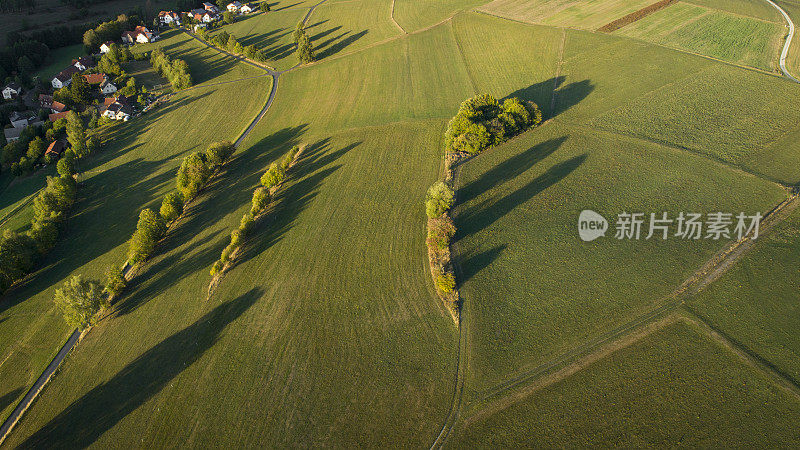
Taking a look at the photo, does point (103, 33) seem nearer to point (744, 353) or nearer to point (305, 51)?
point (305, 51)

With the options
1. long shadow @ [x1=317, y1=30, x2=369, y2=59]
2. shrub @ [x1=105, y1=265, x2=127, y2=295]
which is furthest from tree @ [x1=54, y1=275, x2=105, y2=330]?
long shadow @ [x1=317, y1=30, x2=369, y2=59]

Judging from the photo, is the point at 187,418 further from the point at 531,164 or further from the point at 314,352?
the point at 531,164

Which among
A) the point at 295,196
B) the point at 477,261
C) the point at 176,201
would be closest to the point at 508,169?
the point at 477,261

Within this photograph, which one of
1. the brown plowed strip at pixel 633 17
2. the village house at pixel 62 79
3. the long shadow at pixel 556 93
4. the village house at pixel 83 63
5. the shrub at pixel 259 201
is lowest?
the long shadow at pixel 556 93

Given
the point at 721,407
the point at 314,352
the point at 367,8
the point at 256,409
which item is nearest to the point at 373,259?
the point at 314,352

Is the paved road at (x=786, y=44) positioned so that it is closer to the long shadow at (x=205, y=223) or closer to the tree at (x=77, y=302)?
the long shadow at (x=205, y=223)

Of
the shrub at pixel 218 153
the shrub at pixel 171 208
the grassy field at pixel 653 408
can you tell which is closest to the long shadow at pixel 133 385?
the shrub at pixel 171 208
